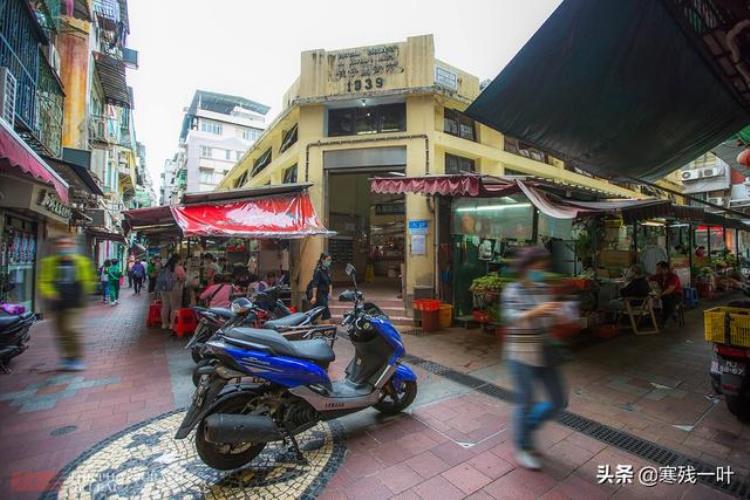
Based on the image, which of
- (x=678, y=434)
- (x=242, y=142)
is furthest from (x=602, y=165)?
(x=242, y=142)

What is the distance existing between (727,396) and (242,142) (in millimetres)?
52500

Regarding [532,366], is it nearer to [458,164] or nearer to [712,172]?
[458,164]

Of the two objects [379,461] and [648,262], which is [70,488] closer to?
[379,461]

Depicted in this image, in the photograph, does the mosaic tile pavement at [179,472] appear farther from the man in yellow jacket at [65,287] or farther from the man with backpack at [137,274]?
the man with backpack at [137,274]

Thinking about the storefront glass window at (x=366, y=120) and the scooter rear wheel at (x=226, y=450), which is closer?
the scooter rear wheel at (x=226, y=450)

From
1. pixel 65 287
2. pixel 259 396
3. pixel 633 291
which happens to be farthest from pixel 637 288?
pixel 65 287

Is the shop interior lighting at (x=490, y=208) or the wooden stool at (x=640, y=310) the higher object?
the shop interior lighting at (x=490, y=208)

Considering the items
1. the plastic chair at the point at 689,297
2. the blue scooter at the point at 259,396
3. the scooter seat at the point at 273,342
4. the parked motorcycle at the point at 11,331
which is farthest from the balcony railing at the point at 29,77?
the plastic chair at the point at 689,297

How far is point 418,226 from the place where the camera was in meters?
9.83

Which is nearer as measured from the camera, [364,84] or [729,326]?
[729,326]

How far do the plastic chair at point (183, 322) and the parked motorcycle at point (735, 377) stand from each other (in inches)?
345

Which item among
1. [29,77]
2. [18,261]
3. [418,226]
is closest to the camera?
[29,77]

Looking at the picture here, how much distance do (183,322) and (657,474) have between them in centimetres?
810

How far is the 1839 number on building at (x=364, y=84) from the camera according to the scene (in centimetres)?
1047
